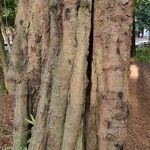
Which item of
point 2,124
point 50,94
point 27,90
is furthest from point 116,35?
point 2,124

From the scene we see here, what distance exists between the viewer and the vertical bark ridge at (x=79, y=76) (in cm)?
418

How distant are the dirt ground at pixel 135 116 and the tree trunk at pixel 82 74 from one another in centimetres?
331

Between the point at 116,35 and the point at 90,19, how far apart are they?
0.31m

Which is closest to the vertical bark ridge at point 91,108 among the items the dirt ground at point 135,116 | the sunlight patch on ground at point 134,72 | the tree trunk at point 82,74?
the tree trunk at point 82,74

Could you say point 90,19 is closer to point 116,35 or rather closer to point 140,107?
point 116,35


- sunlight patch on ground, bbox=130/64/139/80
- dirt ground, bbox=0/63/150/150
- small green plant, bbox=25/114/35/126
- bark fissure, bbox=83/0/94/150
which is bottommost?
dirt ground, bbox=0/63/150/150

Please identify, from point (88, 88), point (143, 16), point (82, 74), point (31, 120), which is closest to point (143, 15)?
point (143, 16)

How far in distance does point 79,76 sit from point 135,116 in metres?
6.68

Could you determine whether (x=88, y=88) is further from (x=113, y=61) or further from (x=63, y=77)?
(x=113, y=61)

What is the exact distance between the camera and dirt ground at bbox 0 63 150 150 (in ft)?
28.0

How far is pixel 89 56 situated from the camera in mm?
4348

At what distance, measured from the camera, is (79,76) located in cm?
421

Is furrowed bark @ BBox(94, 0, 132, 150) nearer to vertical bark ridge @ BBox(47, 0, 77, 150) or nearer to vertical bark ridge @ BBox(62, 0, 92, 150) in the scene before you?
vertical bark ridge @ BBox(62, 0, 92, 150)

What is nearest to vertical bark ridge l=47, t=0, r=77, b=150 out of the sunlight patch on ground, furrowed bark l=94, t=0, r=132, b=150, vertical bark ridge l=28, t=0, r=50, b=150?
vertical bark ridge l=28, t=0, r=50, b=150
